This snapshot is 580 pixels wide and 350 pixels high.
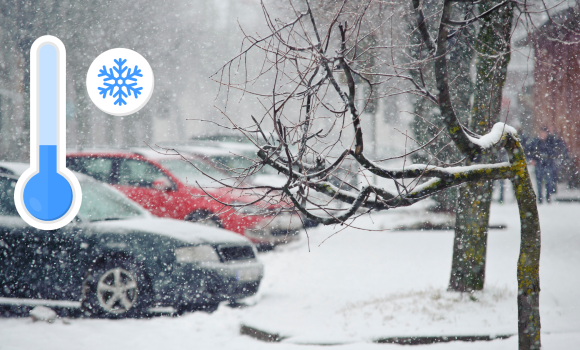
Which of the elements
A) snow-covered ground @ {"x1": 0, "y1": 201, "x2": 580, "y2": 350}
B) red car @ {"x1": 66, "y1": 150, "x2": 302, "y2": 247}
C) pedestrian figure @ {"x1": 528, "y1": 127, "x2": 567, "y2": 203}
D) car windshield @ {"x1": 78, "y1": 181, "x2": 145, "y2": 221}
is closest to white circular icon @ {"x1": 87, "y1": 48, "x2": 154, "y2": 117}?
car windshield @ {"x1": 78, "y1": 181, "x2": 145, "y2": 221}

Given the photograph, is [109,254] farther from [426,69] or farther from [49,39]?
[426,69]

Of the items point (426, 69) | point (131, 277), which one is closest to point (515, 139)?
point (131, 277)

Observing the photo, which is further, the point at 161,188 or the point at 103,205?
the point at 161,188

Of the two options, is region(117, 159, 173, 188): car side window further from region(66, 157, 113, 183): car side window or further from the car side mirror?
region(66, 157, 113, 183): car side window

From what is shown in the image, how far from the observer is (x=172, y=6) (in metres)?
16.0

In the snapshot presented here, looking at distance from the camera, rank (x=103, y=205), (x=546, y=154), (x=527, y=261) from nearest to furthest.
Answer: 1. (x=527, y=261)
2. (x=103, y=205)
3. (x=546, y=154)

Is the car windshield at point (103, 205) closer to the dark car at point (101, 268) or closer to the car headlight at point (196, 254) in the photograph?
the dark car at point (101, 268)

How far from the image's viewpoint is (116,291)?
4.82 metres

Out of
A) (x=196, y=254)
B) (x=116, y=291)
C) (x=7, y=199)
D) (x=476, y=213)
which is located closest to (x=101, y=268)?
(x=116, y=291)

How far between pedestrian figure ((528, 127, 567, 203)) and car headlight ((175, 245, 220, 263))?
8814 millimetres

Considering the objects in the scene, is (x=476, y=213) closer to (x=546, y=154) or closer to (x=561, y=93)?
(x=546, y=154)

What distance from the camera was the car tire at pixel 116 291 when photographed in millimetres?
4793

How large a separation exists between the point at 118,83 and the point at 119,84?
17 millimetres

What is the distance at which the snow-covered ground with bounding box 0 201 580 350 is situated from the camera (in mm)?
4281
